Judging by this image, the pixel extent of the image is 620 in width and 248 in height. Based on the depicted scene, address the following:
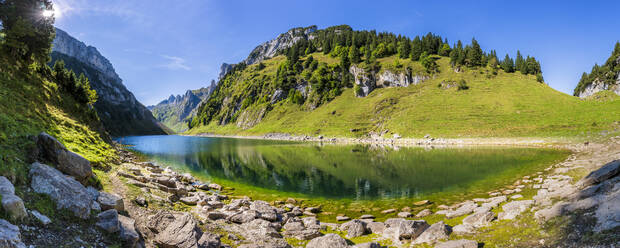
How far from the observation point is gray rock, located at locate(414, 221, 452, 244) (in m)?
11.5

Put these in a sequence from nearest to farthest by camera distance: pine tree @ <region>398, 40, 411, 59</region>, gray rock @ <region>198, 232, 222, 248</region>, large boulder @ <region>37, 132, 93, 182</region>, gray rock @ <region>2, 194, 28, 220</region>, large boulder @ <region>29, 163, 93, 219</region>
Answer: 1. gray rock @ <region>2, 194, 28, 220</region>
2. large boulder @ <region>29, 163, 93, 219</region>
3. gray rock @ <region>198, 232, 222, 248</region>
4. large boulder @ <region>37, 132, 93, 182</region>
5. pine tree @ <region>398, 40, 411, 59</region>

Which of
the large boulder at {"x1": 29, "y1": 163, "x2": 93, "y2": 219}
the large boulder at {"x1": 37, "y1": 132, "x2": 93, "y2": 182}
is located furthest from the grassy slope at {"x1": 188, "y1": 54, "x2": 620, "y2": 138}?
the large boulder at {"x1": 29, "y1": 163, "x2": 93, "y2": 219}

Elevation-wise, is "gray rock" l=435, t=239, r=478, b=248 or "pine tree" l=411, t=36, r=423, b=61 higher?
"pine tree" l=411, t=36, r=423, b=61

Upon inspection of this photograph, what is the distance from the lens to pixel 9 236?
544cm

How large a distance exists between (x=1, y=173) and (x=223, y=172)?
30691mm

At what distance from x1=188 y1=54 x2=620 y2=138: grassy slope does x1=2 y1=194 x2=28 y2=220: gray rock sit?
85.9 m

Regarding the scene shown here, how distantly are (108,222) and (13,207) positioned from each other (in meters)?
2.66

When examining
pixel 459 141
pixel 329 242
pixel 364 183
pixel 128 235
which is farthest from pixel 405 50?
pixel 128 235

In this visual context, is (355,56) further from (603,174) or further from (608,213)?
(608,213)

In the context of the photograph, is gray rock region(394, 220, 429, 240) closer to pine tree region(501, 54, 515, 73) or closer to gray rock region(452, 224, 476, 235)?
gray rock region(452, 224, 476, 235)

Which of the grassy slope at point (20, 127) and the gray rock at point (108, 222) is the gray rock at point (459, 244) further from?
the grassy slope at point (20, 127)

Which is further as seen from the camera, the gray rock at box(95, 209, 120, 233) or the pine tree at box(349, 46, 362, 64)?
the pine tree at box(349, 46, 362, 64)

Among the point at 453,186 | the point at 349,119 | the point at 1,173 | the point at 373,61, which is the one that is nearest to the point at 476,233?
the point at 453,186

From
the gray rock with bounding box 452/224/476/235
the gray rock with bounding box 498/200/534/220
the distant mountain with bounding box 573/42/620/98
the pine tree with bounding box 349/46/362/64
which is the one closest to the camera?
the gray rock with bounding box 452/224/476/235
